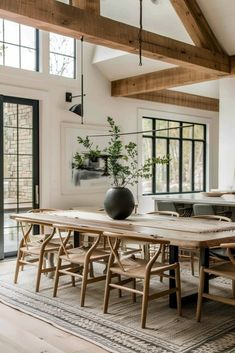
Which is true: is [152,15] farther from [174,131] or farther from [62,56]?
[174,131]

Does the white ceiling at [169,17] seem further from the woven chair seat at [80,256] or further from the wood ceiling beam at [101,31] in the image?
the woven chair seat at [80,256]

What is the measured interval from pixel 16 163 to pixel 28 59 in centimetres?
154

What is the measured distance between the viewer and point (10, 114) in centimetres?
596

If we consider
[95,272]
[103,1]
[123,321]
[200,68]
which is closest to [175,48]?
[200,68]

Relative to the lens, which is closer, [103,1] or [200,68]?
[200,68]

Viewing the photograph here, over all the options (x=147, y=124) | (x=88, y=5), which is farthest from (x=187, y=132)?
(x=88, y=5)

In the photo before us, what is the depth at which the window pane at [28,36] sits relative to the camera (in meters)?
6.12

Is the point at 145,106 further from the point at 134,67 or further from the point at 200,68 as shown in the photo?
the point at 200,68

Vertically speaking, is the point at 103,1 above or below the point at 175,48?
above

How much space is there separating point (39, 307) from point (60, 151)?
123 inches

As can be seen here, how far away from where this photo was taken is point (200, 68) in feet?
18.2

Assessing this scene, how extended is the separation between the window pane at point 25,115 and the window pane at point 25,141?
9cm

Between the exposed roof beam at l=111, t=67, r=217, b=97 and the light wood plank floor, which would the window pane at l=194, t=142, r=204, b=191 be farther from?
the light wood plank floor

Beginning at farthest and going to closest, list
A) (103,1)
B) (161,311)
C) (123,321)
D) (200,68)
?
1. (103,1)
2. (200,68)
3. (161,311)
4. (123,321)
